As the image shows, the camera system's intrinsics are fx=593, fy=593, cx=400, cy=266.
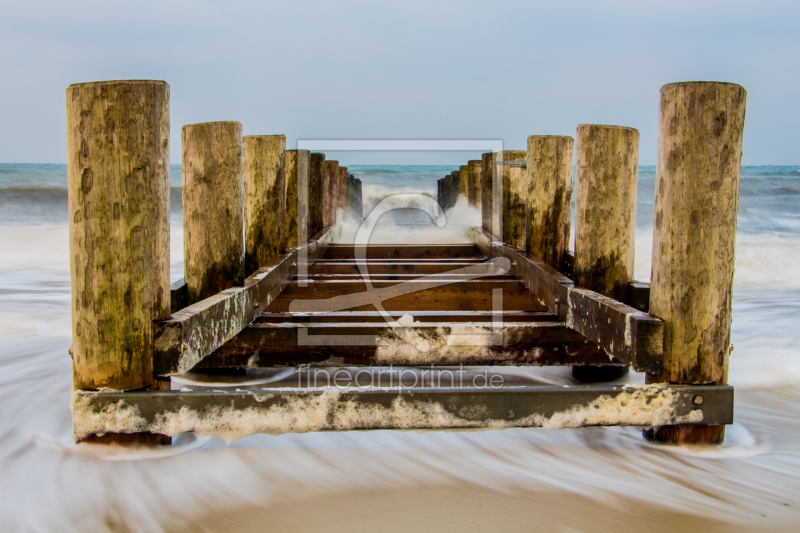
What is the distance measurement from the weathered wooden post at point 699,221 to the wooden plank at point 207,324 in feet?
5.46

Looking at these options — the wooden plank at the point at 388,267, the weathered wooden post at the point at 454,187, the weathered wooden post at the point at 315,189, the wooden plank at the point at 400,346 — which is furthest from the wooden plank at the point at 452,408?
the weathered wooden post at the point at 454,187

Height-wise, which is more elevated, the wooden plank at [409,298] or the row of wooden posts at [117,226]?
the row of wooden posts at [117,226]

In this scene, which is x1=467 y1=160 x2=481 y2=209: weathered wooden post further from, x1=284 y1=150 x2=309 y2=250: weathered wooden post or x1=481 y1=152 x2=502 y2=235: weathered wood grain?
x1=284 y1=150 x2=309 y2=250: weathered wooden post

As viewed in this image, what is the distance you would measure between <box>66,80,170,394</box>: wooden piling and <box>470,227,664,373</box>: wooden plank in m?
1.67

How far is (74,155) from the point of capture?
196 centimetres

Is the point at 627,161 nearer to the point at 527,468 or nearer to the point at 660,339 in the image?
the point at 660,339

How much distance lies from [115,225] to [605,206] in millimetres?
2210

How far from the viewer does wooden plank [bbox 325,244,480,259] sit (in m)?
5.34

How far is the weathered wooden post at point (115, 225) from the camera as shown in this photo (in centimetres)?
195

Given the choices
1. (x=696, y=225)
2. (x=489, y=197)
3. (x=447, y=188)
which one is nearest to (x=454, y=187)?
(x=447, y=188)

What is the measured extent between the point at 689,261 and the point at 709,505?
826 mm

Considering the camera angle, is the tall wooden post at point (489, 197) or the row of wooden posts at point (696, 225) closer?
the row of wooden posts at point (696, 225)

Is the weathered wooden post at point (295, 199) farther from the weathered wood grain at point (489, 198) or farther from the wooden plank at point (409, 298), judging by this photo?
the weathered wood grain at point (489, 198)

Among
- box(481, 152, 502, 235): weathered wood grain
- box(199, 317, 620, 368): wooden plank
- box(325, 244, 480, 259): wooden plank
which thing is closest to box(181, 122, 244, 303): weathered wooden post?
box(199, 317, 620, 368): wooden plank
